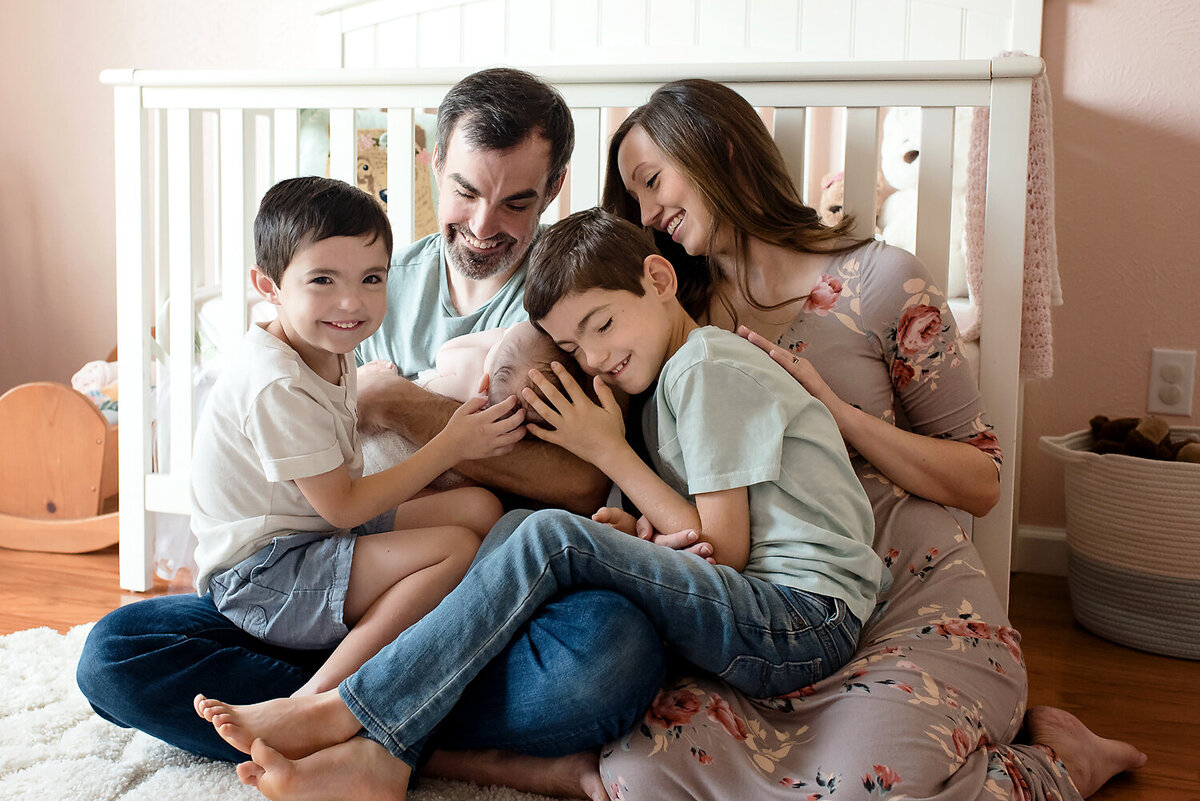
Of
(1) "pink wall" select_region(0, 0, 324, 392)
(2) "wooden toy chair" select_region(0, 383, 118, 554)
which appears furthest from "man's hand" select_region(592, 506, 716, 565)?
(1) "pink wall" select_region(0, 0, 324, 392)

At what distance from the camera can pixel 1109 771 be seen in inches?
45.0

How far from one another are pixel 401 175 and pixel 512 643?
831 mm

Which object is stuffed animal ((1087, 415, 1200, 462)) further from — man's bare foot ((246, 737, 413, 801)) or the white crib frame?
man's bare foot ((246, 737, 413, 801))

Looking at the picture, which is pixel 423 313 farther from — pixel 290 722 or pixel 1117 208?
pixel 1117 208

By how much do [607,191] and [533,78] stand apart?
19 cm

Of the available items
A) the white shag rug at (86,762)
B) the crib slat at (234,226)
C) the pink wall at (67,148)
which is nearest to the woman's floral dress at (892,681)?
the white shag rug at (86,762)

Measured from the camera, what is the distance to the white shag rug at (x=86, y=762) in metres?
1.04

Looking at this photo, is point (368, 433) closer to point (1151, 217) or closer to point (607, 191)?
point (607, 191)

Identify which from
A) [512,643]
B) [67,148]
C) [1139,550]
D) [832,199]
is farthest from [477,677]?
[67,148]

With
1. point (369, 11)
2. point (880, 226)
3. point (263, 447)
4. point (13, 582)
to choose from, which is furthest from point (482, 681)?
point (369, 11)

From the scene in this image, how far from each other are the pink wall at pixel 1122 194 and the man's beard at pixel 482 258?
4.10 ft

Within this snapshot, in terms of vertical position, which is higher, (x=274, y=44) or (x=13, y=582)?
(x=274, y=44)

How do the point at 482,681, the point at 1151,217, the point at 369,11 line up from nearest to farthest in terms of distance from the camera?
the point at 482,681 < the point at 1151,217 < the point at 369,11

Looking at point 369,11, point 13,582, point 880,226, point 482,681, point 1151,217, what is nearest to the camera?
point 482,681
